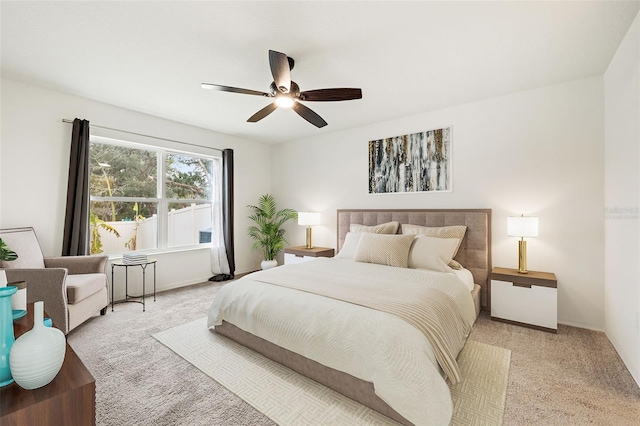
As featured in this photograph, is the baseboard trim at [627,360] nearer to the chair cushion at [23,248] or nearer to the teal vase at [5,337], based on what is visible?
the teal vase at [5,337]

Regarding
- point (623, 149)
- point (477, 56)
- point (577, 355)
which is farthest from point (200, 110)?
point (577, 355)

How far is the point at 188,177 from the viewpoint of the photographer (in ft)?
15.9

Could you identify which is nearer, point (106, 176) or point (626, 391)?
point (626, 391)

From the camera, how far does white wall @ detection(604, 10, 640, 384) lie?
82.9 inches

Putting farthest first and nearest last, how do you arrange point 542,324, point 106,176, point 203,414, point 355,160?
point 355,160
point 106,176
point 542,324
point 203,414

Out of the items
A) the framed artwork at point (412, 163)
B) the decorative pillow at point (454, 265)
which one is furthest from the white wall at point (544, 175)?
the decorative pillow at point (454, 265)

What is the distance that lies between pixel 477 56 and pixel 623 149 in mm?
1448

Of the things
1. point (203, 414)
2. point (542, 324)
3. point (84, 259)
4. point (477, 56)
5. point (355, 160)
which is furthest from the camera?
point (355, 160)

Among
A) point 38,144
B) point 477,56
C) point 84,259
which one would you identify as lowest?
point 84,259

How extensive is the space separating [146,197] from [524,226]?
5031 mm

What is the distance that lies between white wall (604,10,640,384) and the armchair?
4692mm

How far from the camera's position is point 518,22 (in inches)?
83.1

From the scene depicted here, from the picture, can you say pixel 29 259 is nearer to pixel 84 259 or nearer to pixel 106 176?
pixel 84 259

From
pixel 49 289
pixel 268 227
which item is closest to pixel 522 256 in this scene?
pixel 268 227
